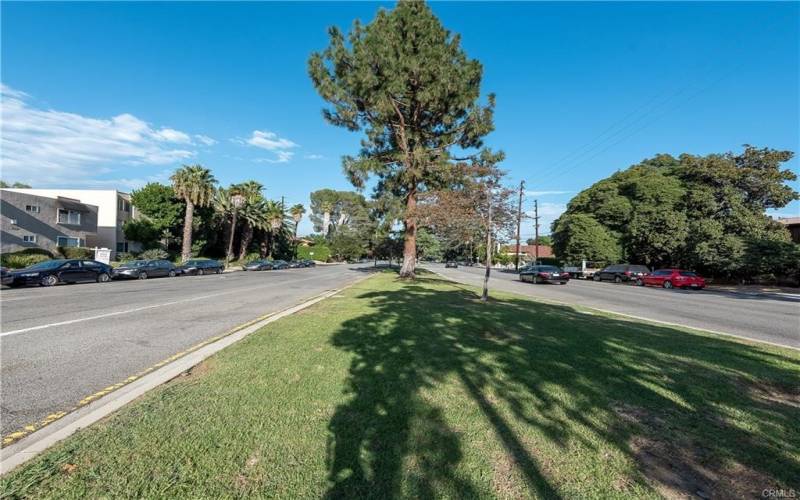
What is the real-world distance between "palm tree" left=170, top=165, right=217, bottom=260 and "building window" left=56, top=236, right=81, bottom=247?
29.0ft

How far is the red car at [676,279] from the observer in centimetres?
2572

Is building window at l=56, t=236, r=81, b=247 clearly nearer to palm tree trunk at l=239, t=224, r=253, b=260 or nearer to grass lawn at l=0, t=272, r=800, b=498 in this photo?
palm tree trunk at l=239, t=224, r=253, b=260

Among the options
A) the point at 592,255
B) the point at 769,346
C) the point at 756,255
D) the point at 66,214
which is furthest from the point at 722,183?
the point at 66,214

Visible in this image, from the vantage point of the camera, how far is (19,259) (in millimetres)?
26141

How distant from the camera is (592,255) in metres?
38.8

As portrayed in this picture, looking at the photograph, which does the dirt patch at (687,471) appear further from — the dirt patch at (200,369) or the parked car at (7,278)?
the parked car at (7,278)

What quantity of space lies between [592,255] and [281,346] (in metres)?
39.2

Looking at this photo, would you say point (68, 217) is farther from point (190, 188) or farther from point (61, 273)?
point (61, 273)

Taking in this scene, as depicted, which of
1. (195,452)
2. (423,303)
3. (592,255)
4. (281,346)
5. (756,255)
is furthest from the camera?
(592,255)

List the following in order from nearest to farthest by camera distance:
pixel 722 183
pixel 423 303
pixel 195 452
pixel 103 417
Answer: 1. pixel 195 452
2. pixel 103 417
3. pixel 423 303
4. pixel 722 183

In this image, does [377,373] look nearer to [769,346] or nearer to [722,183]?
[769,346]

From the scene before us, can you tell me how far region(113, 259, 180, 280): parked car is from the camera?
954 inches

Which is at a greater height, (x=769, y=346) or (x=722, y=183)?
(x=722, y=183)

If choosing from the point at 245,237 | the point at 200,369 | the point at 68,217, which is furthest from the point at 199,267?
the point at 200,369
